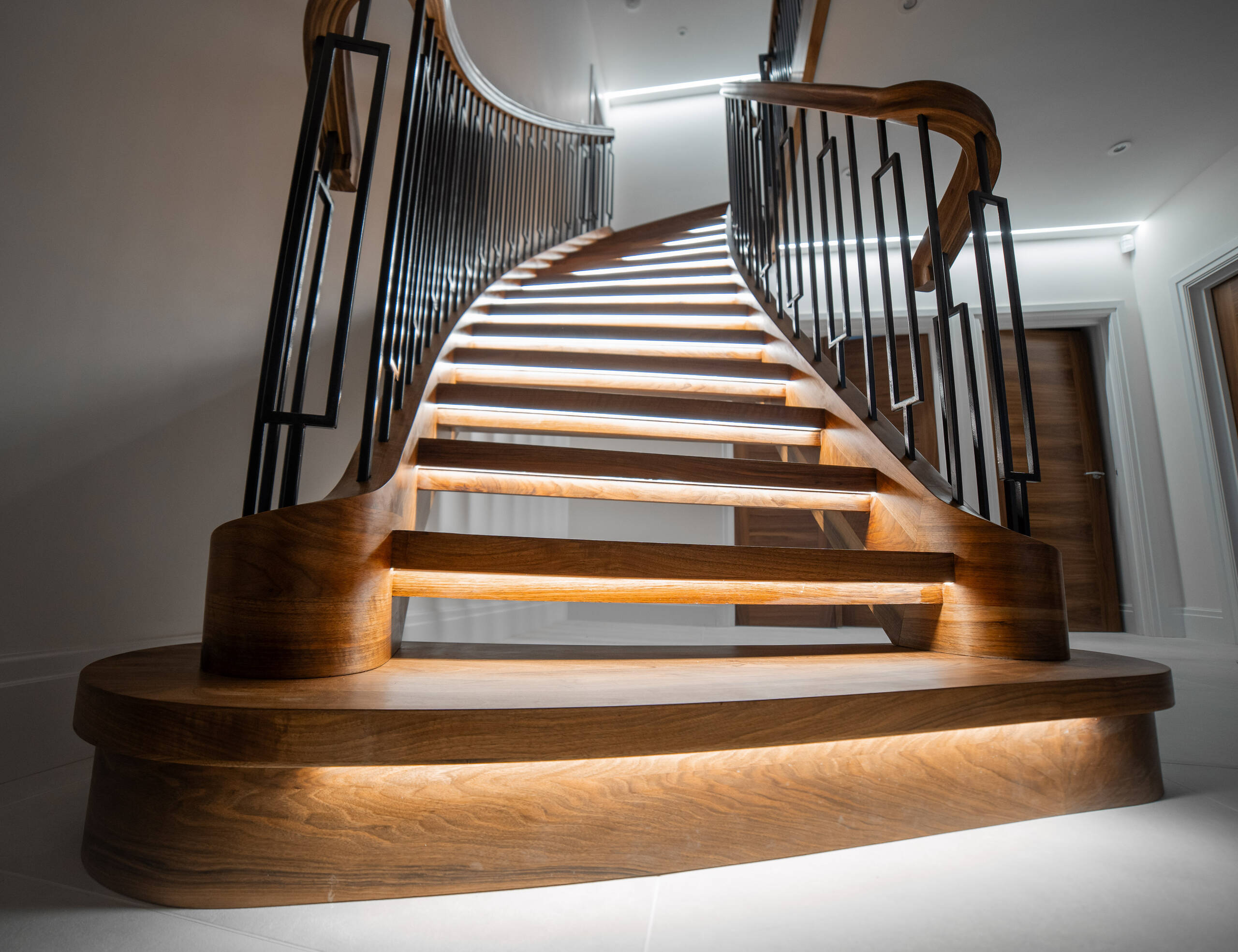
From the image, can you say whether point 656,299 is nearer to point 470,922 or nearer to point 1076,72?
point 1076,72

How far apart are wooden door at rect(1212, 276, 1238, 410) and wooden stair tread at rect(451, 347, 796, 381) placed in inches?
117

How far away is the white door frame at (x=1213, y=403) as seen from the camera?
3.22 meters

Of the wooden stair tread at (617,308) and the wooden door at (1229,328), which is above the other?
the wooden door at (1229,328)

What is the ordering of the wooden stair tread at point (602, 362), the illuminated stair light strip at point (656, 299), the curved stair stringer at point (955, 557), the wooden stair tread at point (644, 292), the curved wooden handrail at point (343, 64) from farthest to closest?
the wooden stair tread at point (644, 292) < the illuminated stair light strip at point (656, 299) < the wooden stair tread at point (602, 362) < the curved wooden handrail at point (343, 64) < the curved stair stringer at point (955, 557)

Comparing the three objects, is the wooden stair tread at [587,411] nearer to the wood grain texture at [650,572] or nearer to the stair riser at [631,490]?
the stair riser at [631,490]

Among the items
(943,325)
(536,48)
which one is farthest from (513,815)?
(536,48)

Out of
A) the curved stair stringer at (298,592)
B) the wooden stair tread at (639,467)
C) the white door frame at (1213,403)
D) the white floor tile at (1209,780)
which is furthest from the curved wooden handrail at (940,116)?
the white door frame at (1213,403)

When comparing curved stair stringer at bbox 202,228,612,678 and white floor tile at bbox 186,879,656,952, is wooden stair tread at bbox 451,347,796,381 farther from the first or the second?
white floor tile at bbox 186,879,656,952

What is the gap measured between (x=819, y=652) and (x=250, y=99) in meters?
1.80

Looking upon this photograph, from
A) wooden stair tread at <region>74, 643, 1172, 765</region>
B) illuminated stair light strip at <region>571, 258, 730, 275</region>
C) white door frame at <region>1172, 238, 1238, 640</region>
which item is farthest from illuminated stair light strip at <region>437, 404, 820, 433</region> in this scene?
white door frame at <region>1172, 238, 1238, 640</region>

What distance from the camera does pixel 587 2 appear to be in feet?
17.7

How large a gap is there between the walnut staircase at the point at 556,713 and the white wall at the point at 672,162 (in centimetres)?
523

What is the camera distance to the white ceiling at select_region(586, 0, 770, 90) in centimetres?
542

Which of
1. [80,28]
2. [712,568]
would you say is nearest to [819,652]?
[712,568]
